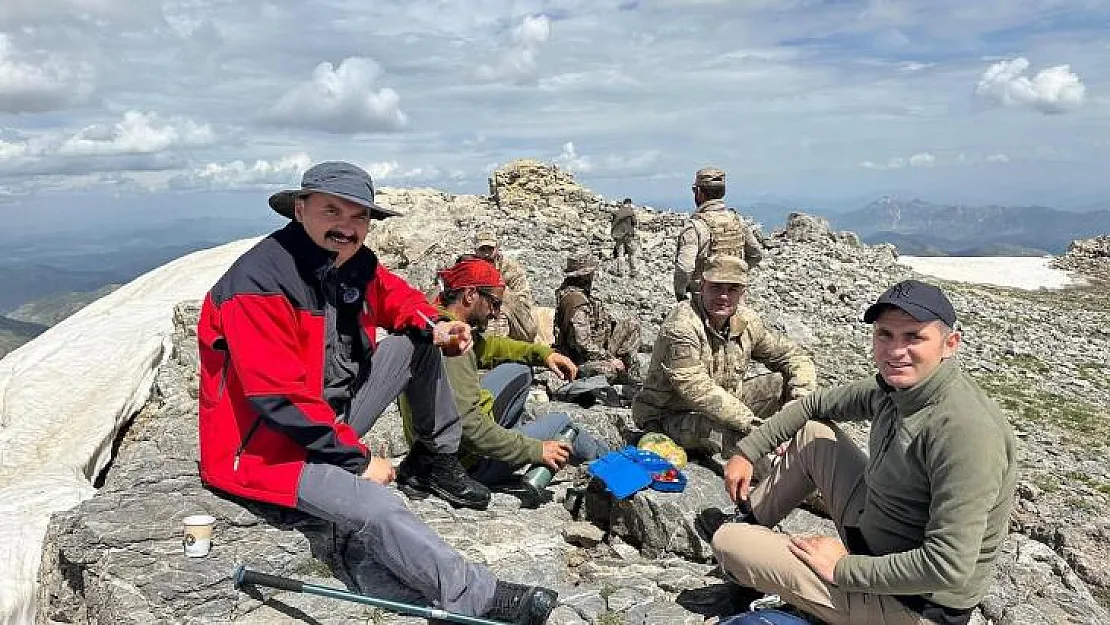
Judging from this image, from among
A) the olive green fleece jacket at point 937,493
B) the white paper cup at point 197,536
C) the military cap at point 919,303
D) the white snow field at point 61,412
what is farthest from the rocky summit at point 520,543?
the military cap at point 919,303

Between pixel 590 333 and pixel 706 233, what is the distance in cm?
284

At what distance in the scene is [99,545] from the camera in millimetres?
5254

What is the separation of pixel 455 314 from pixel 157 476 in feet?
9.41

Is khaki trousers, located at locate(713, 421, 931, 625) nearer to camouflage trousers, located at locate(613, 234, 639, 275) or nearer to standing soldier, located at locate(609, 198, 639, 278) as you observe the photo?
standing soldier, located at locate(609, 198, 639, 278)

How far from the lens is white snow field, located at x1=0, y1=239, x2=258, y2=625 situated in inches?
331

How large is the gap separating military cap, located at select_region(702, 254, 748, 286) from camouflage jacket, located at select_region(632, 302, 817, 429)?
55 cm

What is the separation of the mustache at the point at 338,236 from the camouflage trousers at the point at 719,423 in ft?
13.6

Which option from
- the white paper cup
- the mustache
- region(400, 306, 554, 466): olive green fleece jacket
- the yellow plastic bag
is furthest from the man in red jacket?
the yellow plastic bag

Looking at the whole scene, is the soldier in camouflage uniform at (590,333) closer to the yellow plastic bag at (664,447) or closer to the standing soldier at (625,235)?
the yellow plastic bag at (664,447)

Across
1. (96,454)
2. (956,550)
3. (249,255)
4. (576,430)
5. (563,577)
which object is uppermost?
→ (249,255)

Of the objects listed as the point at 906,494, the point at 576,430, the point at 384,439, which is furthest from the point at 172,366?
the point at 906,494

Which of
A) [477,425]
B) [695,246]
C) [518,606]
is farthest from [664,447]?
[695,246]

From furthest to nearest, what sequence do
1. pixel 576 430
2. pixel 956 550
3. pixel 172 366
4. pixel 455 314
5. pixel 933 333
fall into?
1. pixel 172 366
2. pixel 576 430
3. pixel 455 314
4. pixel 933 333
5. pixel 956 550

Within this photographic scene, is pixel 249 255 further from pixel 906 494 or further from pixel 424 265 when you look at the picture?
pixel 424 265
